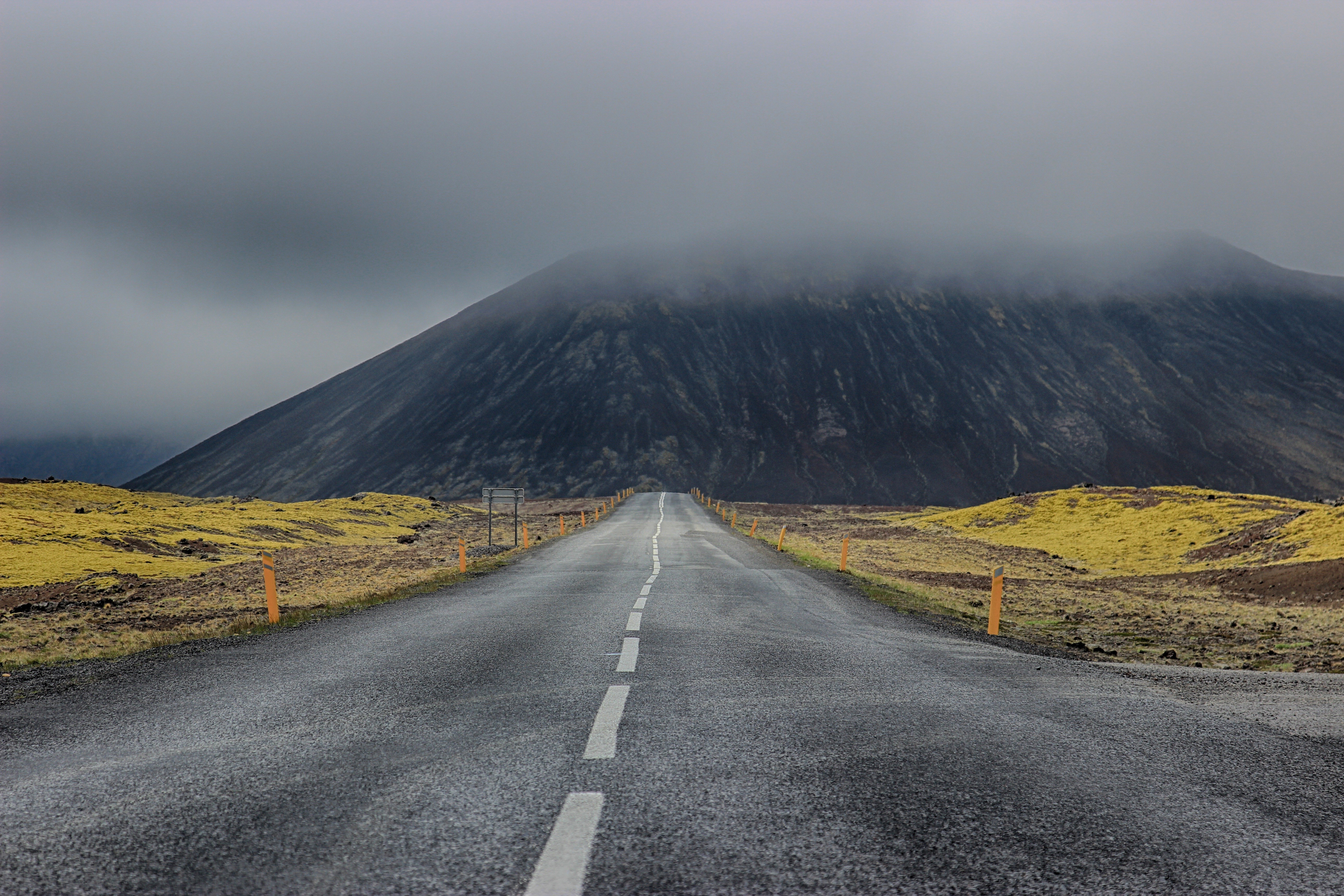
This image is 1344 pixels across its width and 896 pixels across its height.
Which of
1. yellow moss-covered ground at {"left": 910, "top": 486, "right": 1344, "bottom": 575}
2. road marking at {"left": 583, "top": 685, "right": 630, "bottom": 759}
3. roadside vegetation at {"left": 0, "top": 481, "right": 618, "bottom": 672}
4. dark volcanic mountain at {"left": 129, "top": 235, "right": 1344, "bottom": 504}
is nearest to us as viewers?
road marking at {"left": 583, "top": 685, "right": 630, "bottom": 759}

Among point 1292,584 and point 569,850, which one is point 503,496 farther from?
point 569,850

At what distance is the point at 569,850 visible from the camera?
3447mm

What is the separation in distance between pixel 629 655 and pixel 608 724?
9.11ft

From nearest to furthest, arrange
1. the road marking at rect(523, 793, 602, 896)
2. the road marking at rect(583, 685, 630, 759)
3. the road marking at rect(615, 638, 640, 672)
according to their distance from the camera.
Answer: the road marking at rect(523, 793, 602, 896)
the road marking at rect(583, 685, 630, 759)
the road marking at rect(615, 638, 640, 672)

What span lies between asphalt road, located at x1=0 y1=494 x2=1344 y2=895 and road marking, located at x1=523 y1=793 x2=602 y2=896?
0.06 feet

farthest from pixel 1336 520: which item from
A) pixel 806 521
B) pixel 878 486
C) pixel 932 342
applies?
pixel 932 342

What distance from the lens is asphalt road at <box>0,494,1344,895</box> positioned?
3.36 m

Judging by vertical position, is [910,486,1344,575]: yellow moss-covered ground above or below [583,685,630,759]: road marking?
below

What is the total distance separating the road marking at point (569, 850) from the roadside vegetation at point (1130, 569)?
887 cm

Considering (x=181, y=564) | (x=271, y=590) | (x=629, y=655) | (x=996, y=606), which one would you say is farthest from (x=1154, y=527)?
(x=181, y=564)

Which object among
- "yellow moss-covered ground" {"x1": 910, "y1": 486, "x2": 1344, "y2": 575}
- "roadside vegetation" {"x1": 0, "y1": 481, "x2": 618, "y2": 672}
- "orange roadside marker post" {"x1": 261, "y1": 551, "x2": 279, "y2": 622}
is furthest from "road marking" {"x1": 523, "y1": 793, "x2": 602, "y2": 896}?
"yellow moss-covered ground" {"x1": 910, "y1": 486, "x2": 1344, "y2": 575}

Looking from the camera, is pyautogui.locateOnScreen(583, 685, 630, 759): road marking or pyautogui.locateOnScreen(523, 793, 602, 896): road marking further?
pyautogui.locateOnScreen(583, 685, 630, 759): road marking

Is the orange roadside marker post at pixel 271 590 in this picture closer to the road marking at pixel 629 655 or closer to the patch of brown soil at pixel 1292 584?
the road marking at pixel 629 655

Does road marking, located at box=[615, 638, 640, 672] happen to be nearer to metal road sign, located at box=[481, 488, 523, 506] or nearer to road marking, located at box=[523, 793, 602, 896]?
road marking, located at box=[523, 793, 602, 896]
